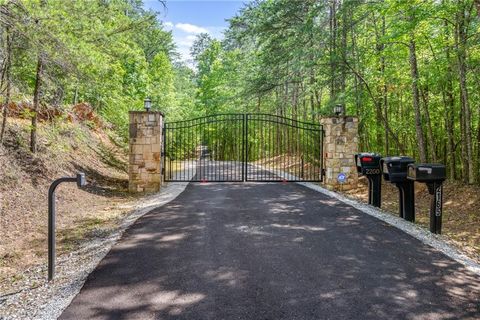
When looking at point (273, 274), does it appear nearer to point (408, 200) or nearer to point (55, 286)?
point (55, 286)

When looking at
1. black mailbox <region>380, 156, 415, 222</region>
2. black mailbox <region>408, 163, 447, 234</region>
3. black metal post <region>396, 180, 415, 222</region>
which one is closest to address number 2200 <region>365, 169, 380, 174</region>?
black mailbox <region>380, 156, 415, 222</region>

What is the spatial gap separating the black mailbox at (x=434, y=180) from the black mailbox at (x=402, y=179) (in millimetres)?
440

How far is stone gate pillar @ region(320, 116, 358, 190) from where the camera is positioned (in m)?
8.29

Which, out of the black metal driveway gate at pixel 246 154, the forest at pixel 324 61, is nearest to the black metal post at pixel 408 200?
the forest at pixel 324 61

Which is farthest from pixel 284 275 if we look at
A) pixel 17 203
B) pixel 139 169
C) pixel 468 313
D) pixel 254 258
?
pixel 139 169

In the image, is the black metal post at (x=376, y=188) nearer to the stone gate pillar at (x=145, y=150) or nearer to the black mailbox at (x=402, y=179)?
the black mailbox at (x=402, y=179)

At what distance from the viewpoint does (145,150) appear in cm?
805

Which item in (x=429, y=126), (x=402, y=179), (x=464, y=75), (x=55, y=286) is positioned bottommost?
(x=55, y=286)

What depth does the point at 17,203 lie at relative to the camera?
5648 mm

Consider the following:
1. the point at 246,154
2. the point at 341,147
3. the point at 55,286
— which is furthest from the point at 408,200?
the point at 55,286

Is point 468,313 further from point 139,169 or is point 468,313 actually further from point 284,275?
point 139,169

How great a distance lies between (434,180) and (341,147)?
362cm

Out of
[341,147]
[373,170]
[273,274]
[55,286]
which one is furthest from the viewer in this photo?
[341,147]

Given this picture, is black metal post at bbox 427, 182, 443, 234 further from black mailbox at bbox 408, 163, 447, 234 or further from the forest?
the forest
